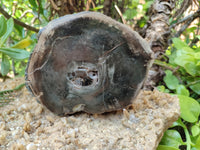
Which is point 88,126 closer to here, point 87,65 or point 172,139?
point 87,65

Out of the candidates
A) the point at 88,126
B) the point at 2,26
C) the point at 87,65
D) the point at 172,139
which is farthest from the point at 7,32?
the point at 172,139

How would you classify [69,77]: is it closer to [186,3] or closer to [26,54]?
[26,54]

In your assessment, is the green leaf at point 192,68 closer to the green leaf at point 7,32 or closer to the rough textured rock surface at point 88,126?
the rough textured rock surface at point 88,126

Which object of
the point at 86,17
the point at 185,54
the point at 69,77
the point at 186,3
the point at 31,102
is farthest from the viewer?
the point at 186,3

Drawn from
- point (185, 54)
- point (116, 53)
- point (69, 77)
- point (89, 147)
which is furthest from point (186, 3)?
point (89, 147)

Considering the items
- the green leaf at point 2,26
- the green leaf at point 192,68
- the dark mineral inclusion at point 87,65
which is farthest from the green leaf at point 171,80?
the green leaf at point 2,26
